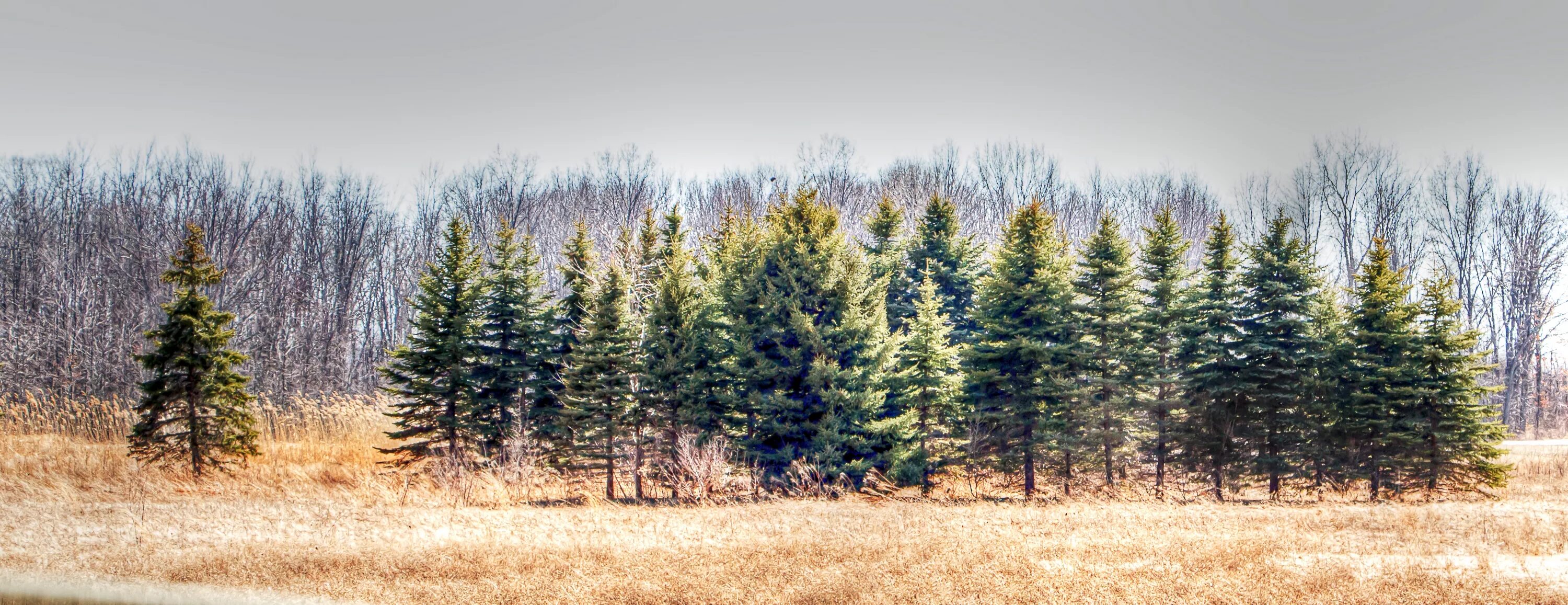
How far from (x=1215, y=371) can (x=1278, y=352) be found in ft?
4.37

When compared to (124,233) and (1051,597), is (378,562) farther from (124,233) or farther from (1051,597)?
(124,233)

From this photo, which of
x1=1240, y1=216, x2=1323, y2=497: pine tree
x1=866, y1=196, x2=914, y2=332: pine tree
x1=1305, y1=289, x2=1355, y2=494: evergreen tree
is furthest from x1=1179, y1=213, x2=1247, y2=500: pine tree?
x1=866, y1=196, x2=914, y2=332: pine tree

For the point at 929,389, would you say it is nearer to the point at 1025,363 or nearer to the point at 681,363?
the point at 1025,363

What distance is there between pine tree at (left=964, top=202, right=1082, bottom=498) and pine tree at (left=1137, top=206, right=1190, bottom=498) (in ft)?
6.40

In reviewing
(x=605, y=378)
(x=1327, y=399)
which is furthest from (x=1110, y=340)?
(x=605, y=378)

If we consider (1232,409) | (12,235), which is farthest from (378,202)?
(1232,409)

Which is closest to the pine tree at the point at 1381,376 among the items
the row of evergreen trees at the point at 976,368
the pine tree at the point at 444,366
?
the row of evergreen trees at the point at 976,368

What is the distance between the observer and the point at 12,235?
37312 mm

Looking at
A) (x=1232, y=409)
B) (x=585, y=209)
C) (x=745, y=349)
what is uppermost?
(x=585, y=209)

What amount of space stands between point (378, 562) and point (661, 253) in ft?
53.3

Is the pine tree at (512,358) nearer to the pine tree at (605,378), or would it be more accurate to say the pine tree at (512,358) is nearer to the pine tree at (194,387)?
the pine tree at (605,378)

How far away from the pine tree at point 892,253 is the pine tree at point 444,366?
10.8 meters

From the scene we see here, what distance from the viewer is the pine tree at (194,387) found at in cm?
1711

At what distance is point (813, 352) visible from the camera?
62.4 ft
